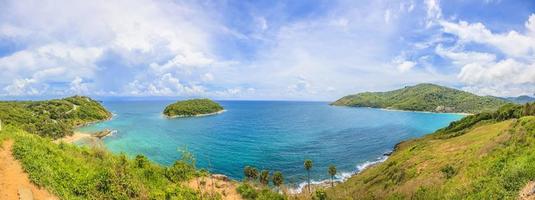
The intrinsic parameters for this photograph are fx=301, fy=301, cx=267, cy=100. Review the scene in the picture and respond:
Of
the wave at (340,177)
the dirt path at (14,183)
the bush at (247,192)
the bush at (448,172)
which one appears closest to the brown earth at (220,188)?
the bush at (247,192)

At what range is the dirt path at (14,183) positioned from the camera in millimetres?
19284

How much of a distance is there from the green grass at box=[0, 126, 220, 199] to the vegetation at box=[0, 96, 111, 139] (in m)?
80.0

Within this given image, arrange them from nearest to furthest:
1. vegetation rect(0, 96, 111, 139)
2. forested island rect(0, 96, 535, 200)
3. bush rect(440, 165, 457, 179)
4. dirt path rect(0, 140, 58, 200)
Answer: dirt path rect(0, 140, 58, 200) < forested island rect(0, 96, 535, 200) < bush rect(440, 165, 457, 179) < vegetation rect(0, 96, 111, 139)

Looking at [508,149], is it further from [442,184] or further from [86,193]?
[86,193]

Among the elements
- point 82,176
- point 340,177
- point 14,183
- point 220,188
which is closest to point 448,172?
point 220,188

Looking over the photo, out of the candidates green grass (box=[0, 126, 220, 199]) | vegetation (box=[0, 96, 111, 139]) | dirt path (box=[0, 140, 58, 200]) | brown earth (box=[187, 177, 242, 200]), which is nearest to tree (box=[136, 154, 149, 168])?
green grass (box=[0, 126, 220, 199])

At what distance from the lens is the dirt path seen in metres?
19.3

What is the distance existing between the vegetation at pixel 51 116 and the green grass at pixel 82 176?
8004 centimetres

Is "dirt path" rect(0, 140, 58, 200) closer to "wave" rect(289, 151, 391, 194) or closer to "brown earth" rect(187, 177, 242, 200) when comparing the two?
"brown earth" rect(187, 177, 242, 200)

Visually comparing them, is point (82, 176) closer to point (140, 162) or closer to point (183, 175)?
point (140, 162)

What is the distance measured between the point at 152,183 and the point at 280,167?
1603 inches

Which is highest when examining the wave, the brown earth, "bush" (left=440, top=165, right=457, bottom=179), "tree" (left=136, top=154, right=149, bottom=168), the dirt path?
the dirt path

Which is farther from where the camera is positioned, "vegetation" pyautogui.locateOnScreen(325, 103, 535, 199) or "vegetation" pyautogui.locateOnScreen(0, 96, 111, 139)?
"vegetation" pyautogui.locateOnScreen(0, 96, 111, 139)

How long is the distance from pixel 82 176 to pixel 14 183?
17.3 ft
